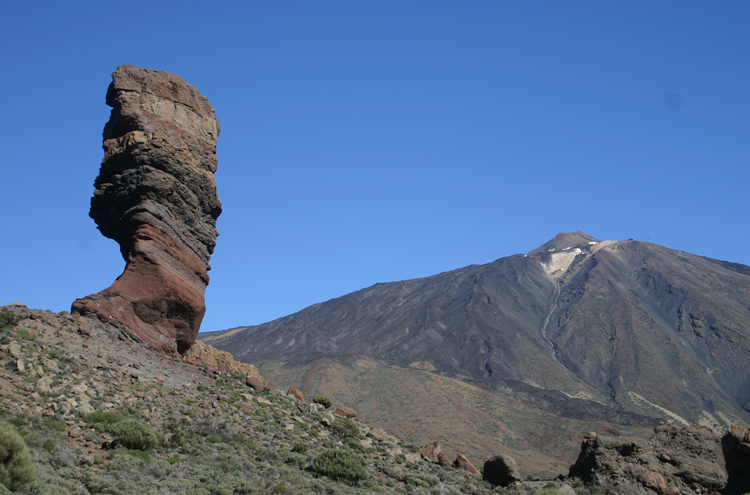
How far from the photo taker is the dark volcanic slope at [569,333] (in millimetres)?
88500

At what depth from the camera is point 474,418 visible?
59.6 meters

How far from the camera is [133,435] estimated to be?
1230 centimetres

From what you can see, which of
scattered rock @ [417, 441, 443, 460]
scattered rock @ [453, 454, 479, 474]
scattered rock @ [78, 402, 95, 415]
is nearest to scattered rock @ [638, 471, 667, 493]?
scattered rock @ [453, 454, 479, 474]

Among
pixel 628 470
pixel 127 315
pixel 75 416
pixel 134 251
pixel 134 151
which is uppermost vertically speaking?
pixel 134 151

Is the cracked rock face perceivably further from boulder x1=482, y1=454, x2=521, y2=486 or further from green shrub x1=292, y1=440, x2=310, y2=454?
boulder x1=482, y1=454, x2=521, y2=486

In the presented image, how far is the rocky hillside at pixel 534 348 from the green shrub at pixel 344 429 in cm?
3069

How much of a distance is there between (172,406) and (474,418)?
48.4 m

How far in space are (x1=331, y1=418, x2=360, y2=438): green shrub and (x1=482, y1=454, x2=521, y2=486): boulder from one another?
4209 mm

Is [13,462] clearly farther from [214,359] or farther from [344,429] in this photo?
[214,359]

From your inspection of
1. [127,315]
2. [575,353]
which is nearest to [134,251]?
[127,315]

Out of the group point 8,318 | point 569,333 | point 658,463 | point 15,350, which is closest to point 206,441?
point 15,350

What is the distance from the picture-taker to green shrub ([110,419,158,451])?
481 inches

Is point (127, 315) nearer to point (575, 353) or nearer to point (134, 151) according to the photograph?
point (134, 151)

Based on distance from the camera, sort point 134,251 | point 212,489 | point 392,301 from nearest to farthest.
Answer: point 212,489
point 134,251
point 392,301
